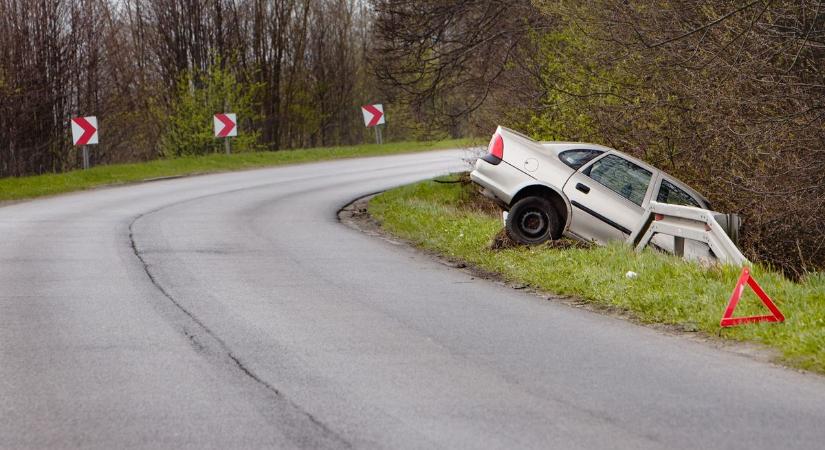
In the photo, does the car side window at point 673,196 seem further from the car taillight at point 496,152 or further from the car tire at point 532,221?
the car taillight at point 496,152

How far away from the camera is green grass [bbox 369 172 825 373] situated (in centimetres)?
830

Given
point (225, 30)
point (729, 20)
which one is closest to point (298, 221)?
point (729, 20)

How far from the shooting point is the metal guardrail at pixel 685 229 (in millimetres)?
11297

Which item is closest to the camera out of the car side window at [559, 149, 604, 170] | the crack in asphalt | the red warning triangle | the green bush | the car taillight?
the crack in asphalt

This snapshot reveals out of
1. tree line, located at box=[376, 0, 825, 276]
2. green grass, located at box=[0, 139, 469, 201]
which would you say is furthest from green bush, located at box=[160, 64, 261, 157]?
tree line, located at box=[376, 0, 825, 276]

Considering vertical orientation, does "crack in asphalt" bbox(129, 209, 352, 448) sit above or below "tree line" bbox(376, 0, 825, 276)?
below

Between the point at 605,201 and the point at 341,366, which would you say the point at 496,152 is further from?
the point at 341,366

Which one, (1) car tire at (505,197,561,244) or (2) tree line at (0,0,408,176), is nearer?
(1) car tire at (505,197,561,244)

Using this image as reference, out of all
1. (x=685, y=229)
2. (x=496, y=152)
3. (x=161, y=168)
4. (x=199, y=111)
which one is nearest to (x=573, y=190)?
(x=496, y=152)

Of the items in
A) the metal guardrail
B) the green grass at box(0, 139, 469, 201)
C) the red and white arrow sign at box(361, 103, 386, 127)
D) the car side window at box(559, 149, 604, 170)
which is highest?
the car side window at box(559, 149, 604, 170)

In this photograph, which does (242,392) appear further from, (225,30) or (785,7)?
(225,30)

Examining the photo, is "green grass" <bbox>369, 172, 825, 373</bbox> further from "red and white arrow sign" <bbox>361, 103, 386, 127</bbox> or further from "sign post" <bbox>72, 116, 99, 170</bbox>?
"red and white arrow sign" <bbox>361, 103, 386, 127</bbox>

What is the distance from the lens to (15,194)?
2419cm

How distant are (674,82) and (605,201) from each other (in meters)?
3.09
